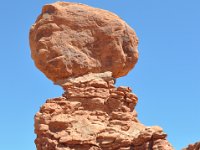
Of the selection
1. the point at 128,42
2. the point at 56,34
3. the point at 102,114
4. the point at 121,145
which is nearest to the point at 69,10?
the point at 56,34

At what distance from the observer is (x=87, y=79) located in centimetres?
3170

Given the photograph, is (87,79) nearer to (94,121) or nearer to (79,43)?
(79,43)

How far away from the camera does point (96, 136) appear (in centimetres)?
2912

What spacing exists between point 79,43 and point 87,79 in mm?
2414

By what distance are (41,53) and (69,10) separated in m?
3.05

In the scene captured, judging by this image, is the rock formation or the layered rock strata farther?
the rock formation

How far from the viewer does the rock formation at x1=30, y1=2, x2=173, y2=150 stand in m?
28.8
